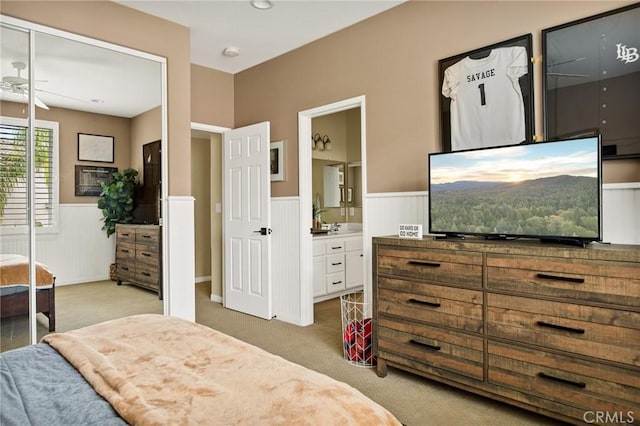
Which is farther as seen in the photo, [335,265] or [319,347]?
[335,265]

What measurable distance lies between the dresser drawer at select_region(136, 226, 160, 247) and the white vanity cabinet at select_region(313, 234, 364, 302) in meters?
1.88

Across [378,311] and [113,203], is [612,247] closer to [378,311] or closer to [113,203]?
[378,311]

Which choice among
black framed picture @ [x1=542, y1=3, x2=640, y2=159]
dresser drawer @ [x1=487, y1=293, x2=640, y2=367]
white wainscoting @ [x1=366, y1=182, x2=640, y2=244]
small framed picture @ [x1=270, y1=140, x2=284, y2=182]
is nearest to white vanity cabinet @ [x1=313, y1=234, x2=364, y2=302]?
small framed picture @ [x1=270, y1=140, x2=284, y2=182]

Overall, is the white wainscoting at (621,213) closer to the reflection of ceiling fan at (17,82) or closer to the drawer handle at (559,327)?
the drawer handle at (559,327)

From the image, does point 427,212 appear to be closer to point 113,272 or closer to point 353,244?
point 353,244

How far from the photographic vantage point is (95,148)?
3.11 meters

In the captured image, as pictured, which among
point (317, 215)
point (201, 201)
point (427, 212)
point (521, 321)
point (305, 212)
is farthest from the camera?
point (201, 201)

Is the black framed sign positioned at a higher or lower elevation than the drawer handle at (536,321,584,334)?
higher

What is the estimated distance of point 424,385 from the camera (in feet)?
8.54

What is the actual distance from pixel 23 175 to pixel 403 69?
9.69 ft

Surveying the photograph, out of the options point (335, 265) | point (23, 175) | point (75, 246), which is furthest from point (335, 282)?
point (23, 175)

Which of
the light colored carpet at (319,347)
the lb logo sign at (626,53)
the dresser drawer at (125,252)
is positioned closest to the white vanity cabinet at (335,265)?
the light colored carpet at (319,347)

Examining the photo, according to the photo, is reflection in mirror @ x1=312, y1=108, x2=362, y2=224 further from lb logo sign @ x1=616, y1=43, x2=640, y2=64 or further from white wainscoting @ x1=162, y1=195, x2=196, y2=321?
lb logo sign @ x1=616, y1=43, x2=640, y2=64

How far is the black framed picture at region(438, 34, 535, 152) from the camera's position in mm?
2521
